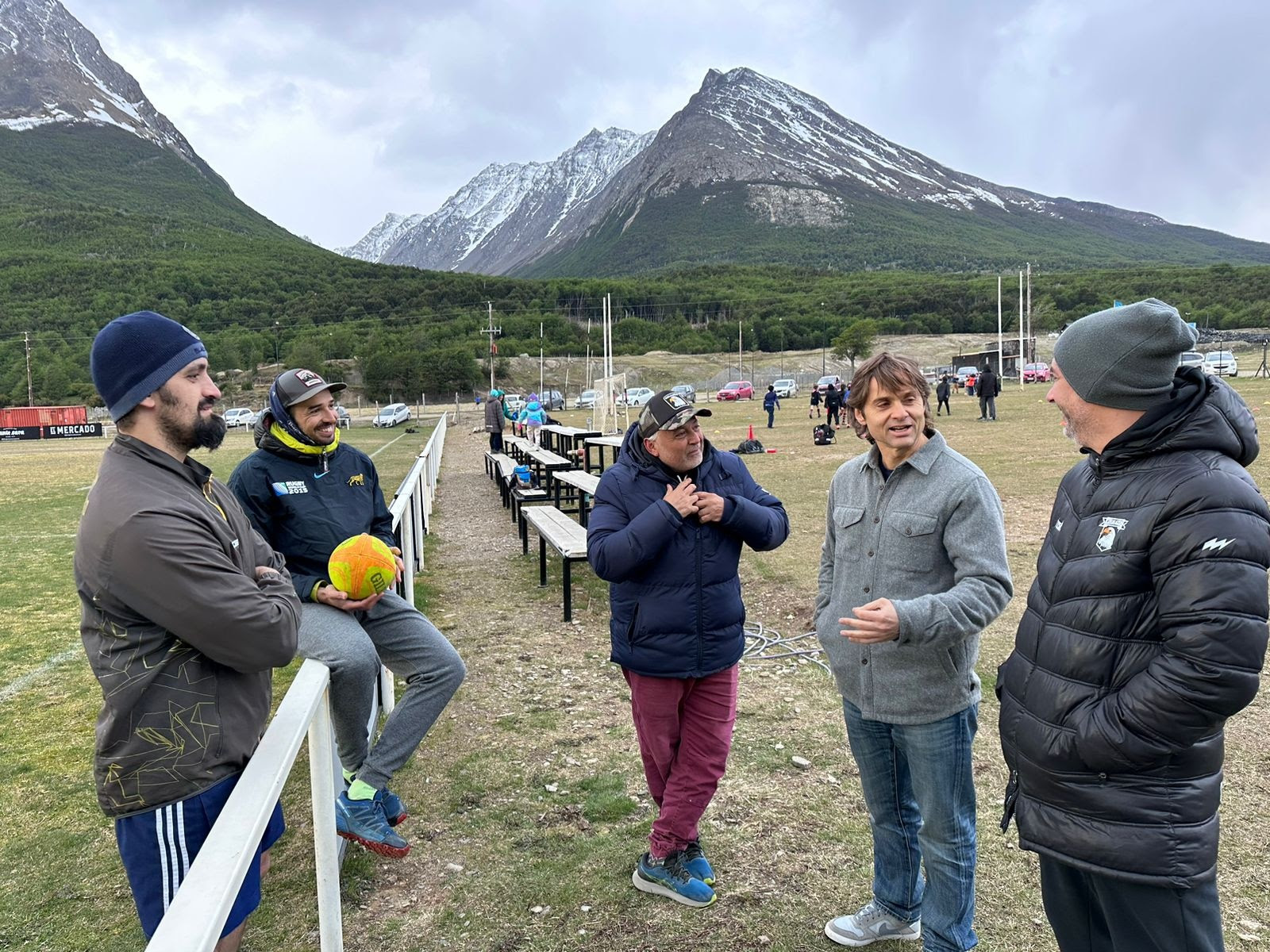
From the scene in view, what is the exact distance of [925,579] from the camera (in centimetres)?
258

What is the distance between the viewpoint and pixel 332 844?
242 centimetres

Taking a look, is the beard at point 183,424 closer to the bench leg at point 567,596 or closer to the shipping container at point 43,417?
the bench leg at point 567,596

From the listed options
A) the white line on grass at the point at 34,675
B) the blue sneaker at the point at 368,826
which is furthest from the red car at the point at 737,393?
the blue sneaker at the point at 368,826

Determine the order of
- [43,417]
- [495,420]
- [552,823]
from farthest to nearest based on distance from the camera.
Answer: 1. [43,417]
2. [495,420]
3. [552,823]

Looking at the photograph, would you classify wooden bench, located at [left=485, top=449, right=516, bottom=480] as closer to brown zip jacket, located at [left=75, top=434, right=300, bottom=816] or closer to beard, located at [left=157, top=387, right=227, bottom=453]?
beard, located at [left=157, top=387, right=227, bottom=453]

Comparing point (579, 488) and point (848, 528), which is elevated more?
point (848, 528)

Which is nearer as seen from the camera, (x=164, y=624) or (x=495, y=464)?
(x=164, y=624)

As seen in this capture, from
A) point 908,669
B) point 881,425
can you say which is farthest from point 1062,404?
point 908,669

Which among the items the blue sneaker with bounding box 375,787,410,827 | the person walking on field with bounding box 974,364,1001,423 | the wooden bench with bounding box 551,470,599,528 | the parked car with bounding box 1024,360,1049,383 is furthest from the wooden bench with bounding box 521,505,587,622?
the parked car with bounding box 1024,360,1049,383

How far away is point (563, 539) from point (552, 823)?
3419 millimetres

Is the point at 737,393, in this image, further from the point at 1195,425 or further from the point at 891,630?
the point at 1195,425

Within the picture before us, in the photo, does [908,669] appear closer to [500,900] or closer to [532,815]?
[500,900]

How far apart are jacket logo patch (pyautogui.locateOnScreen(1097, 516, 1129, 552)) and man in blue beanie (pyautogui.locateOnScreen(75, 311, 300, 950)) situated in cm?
194

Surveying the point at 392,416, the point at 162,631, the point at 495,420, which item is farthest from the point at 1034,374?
the point at 162,631
